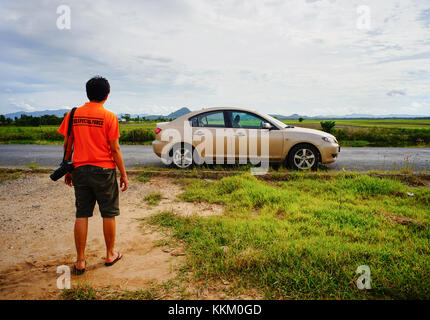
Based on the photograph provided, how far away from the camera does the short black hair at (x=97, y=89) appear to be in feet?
9.09

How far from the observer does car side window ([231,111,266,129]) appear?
7.05 metres

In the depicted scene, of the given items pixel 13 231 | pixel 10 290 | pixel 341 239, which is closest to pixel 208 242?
pixel 341 239

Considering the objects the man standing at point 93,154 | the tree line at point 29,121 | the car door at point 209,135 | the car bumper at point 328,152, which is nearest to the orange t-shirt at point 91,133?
the man standing at point 93,154

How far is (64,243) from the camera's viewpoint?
141 inches

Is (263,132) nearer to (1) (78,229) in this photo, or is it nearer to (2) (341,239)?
(2) (341,239)

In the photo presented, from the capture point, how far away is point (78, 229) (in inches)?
112

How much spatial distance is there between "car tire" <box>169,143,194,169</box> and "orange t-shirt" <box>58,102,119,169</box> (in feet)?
14.5

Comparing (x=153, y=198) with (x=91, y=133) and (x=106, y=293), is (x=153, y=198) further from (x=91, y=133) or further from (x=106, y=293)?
(x=106, y=293)

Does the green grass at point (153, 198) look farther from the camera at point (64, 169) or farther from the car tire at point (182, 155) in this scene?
the camera at point (64, 169)

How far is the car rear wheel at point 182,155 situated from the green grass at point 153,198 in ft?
6.56

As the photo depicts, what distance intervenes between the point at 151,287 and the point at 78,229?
1.01 metres

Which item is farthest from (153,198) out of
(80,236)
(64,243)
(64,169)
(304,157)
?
(304,157)

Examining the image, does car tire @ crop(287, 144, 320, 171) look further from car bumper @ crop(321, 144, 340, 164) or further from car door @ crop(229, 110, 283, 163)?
car door @ crop(229, 110, 283, 163)

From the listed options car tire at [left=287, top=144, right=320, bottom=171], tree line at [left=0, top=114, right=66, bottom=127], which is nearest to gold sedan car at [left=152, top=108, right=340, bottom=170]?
car tire at [left=287, top=144, right=320, bottom=171]
